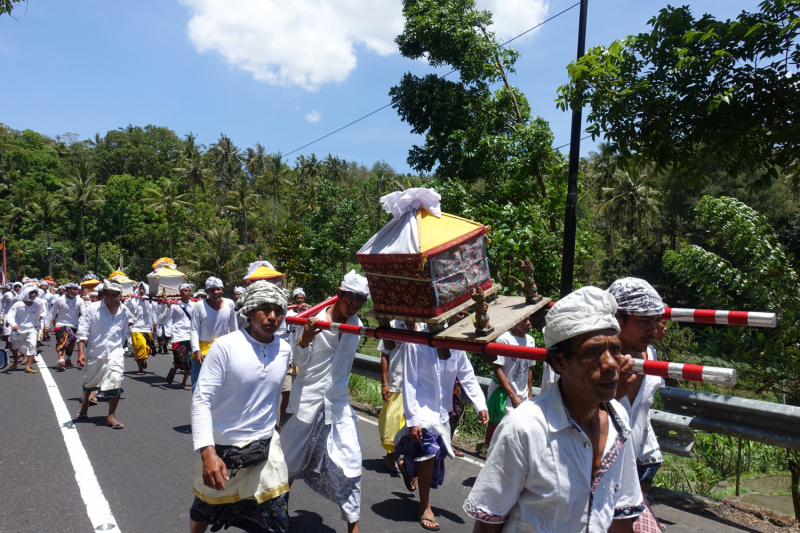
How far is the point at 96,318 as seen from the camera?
8312 millimetres

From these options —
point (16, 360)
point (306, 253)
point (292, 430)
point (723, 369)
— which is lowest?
point (16, 360)

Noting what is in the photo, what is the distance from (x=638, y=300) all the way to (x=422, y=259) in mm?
1150

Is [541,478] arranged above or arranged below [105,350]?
above

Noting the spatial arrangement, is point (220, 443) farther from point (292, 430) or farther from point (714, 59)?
point (714, 59)

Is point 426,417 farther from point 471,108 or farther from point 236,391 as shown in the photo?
point 471,108

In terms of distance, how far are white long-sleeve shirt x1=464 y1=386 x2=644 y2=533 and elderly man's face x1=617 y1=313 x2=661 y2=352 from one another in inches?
44.4

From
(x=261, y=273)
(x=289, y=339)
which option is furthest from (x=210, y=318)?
(x=289, y=339)

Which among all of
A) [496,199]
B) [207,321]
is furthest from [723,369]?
[496,199]

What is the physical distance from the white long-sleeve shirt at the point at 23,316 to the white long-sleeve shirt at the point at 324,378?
40.7 feet

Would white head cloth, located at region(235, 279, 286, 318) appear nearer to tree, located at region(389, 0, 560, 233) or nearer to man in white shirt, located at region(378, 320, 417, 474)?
man in white shirt, located at region(378, 320, 417, 474)

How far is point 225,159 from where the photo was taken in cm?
7512

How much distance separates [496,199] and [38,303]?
1183 cm

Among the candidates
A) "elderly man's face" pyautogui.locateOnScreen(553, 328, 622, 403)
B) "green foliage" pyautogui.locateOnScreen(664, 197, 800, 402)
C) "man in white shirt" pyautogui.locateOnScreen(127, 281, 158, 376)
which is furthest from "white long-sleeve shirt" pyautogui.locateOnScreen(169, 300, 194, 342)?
"elderly man's face" pyautogui.locateOnScreen(553, 328, 622, 403)

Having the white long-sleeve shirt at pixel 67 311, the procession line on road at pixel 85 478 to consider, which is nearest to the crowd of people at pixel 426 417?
the procession line on road at pixel 85 478
